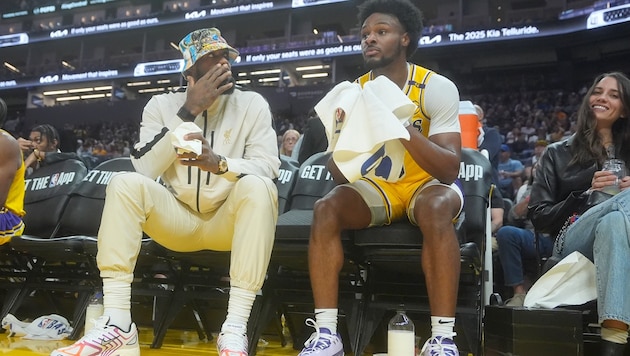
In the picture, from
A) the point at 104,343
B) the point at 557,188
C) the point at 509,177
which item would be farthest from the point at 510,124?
the point at 104,343

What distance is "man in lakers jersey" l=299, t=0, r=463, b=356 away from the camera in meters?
2.00

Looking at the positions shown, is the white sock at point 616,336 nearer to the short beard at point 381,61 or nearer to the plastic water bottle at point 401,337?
the plastic water bottle at point 401,337

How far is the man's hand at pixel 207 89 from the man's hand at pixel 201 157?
10.1 inches

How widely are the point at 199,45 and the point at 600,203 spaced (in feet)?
5.70

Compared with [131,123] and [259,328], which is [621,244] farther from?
[131,123]

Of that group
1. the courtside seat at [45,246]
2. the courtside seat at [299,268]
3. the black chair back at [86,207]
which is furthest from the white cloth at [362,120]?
the black chair back at [86,207]

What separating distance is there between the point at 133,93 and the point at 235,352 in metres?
26.1

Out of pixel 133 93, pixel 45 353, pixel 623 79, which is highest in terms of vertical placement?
pixel 133 93

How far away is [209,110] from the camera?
2510 mm

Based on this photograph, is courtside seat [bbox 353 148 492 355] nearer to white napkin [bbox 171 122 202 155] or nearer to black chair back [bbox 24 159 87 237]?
white napkin [bbox 171 122 202 155]

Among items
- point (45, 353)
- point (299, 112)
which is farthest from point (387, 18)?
point (299, 112)

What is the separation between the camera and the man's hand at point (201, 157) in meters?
2.07

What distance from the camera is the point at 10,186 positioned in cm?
295

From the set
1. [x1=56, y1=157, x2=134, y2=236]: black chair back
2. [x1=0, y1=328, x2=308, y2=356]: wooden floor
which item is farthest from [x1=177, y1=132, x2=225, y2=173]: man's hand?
[x1=56, y1=157, x2=134, y2=236]: black chair back
